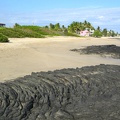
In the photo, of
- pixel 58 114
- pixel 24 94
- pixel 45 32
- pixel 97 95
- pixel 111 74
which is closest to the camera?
pixel 58 114

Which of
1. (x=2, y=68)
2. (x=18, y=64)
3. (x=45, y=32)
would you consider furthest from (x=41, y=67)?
(x=45, y=32)

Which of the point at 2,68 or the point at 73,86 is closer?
the point at 73,86

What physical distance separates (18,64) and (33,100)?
17.9ft

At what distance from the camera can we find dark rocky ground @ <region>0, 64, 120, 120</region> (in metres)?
7.10

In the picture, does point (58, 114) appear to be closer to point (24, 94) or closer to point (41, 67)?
point (24, 94)

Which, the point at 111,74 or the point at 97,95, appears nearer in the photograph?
the point at 97,95

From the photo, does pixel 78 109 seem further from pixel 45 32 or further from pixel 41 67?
pixel 45 32

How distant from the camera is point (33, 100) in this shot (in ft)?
25.1

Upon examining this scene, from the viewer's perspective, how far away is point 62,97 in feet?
27.4

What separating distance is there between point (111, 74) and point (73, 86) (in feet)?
8.40

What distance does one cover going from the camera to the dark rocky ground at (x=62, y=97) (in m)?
7.10

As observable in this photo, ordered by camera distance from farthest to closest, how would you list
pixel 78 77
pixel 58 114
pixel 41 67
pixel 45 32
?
pixel 45 32
pixel 41 67
pixel 78 77
pixel 58 114

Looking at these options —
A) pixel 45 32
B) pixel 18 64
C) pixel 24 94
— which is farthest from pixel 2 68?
pixel 45 32

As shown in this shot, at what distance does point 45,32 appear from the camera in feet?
182
